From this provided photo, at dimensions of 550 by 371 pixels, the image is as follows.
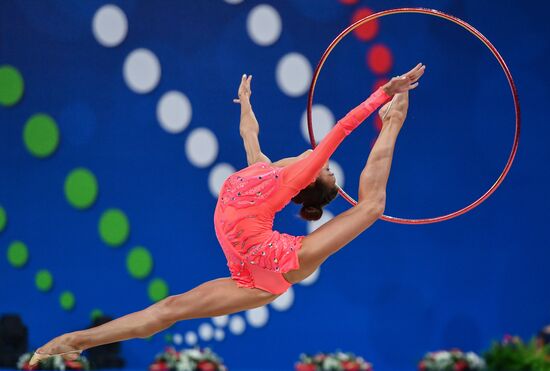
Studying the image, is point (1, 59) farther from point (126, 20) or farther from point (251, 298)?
point (251, 298)

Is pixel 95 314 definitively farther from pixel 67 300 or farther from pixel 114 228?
pixel 114 228

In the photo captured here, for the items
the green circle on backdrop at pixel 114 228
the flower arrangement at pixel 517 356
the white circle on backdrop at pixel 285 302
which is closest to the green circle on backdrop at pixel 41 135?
the green circle on backdrop at pixel 114 228

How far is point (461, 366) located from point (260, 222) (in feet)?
10.5

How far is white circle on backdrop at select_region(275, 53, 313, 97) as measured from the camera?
7379mm

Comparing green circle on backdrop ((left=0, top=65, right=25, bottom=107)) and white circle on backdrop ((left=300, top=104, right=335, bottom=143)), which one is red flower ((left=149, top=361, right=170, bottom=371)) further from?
green circle on backdrop ((left=0, top=65, right=25, bottom=107))

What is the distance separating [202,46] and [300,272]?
372cm

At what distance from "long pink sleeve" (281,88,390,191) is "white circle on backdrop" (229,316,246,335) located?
3.49 m

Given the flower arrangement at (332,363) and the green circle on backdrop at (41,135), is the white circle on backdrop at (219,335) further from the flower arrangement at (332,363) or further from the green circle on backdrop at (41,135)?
the green circle on backdrop at (41,135)

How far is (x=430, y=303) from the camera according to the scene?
735 cm

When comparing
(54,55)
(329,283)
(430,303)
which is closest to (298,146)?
(329,283)

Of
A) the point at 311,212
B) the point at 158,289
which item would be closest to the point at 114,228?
the point at 158,289

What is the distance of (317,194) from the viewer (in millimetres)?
4453

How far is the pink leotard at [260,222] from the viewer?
4.17m

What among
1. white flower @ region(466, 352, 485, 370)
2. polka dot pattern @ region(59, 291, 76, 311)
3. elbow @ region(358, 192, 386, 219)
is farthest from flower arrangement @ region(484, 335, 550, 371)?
polka dot pattern @ region(59, 291, 76, 311)
